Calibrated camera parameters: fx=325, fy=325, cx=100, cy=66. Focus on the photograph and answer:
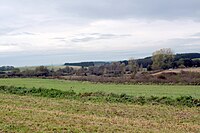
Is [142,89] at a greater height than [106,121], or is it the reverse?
[106,121]

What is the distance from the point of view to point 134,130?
11.9 meters

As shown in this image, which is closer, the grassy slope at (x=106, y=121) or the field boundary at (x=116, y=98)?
the grassy slope at (x=106, y=121)

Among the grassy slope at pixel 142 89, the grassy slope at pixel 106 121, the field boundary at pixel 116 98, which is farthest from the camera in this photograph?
the grassy slope at pixel 142 89

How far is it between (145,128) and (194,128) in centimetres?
201

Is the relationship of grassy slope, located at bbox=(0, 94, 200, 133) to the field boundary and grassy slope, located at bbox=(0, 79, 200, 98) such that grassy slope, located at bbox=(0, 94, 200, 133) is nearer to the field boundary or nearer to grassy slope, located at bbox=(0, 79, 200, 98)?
the field boundary

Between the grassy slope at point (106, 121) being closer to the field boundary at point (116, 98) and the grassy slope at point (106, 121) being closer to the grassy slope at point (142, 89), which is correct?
the field boundary at point (116, 98)

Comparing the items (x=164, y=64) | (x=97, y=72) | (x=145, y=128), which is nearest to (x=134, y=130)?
(x=145, y=128)

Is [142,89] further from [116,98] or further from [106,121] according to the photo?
[106,121]

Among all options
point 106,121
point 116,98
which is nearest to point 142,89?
point 116,98

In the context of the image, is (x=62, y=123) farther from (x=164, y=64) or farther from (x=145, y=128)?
(x=164, y=64)

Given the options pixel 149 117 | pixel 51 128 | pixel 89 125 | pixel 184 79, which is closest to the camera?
pixel 51 128

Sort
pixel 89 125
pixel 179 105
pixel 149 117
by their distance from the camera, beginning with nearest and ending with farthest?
1. pixel 89 125
2. pixel 149 117
3. pixel 179 105

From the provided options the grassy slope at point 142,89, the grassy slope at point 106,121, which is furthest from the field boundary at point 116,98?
the grassy slope at point 106,121

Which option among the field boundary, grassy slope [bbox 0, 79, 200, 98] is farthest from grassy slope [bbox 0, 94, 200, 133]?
grassy slope [bbox 0, 79, 200, 98]
